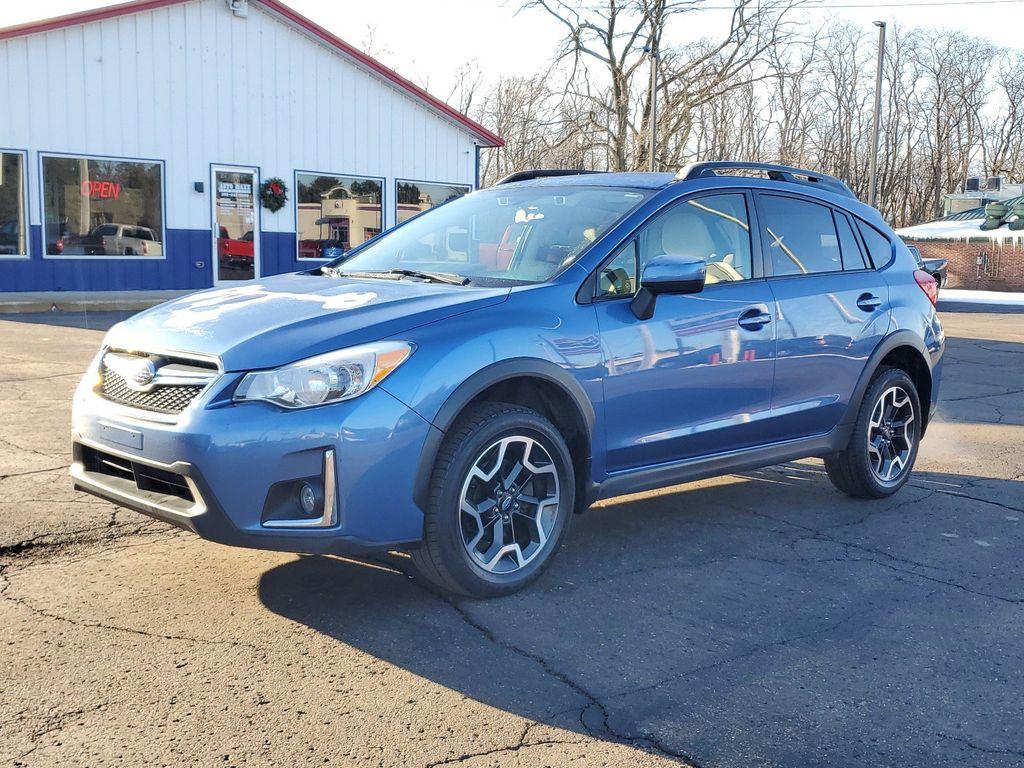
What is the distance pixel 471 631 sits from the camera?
12.8ft

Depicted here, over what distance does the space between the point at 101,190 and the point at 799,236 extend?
50.6 feet

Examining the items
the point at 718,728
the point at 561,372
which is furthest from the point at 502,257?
the point at 718,728

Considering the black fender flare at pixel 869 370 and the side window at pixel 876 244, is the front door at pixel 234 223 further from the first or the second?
the black fender flare at pixel 869 370

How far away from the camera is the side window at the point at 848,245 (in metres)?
5.93

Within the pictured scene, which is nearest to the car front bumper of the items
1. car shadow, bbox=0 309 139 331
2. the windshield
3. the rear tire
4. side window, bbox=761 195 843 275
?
the windshield

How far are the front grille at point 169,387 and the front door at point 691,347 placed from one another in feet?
5.44

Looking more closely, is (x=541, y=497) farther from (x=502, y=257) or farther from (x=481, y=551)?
(x=502, y=257)

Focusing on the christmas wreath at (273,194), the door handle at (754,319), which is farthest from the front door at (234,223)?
the door handle at (754,319)

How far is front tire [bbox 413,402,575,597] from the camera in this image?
3955 mm

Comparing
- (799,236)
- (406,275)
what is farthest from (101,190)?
(799,236)

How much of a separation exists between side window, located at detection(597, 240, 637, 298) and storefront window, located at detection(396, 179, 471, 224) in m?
17.8

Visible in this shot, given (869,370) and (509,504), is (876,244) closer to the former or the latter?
(869,370)

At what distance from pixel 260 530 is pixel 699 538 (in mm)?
2383

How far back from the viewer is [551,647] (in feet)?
12.3
